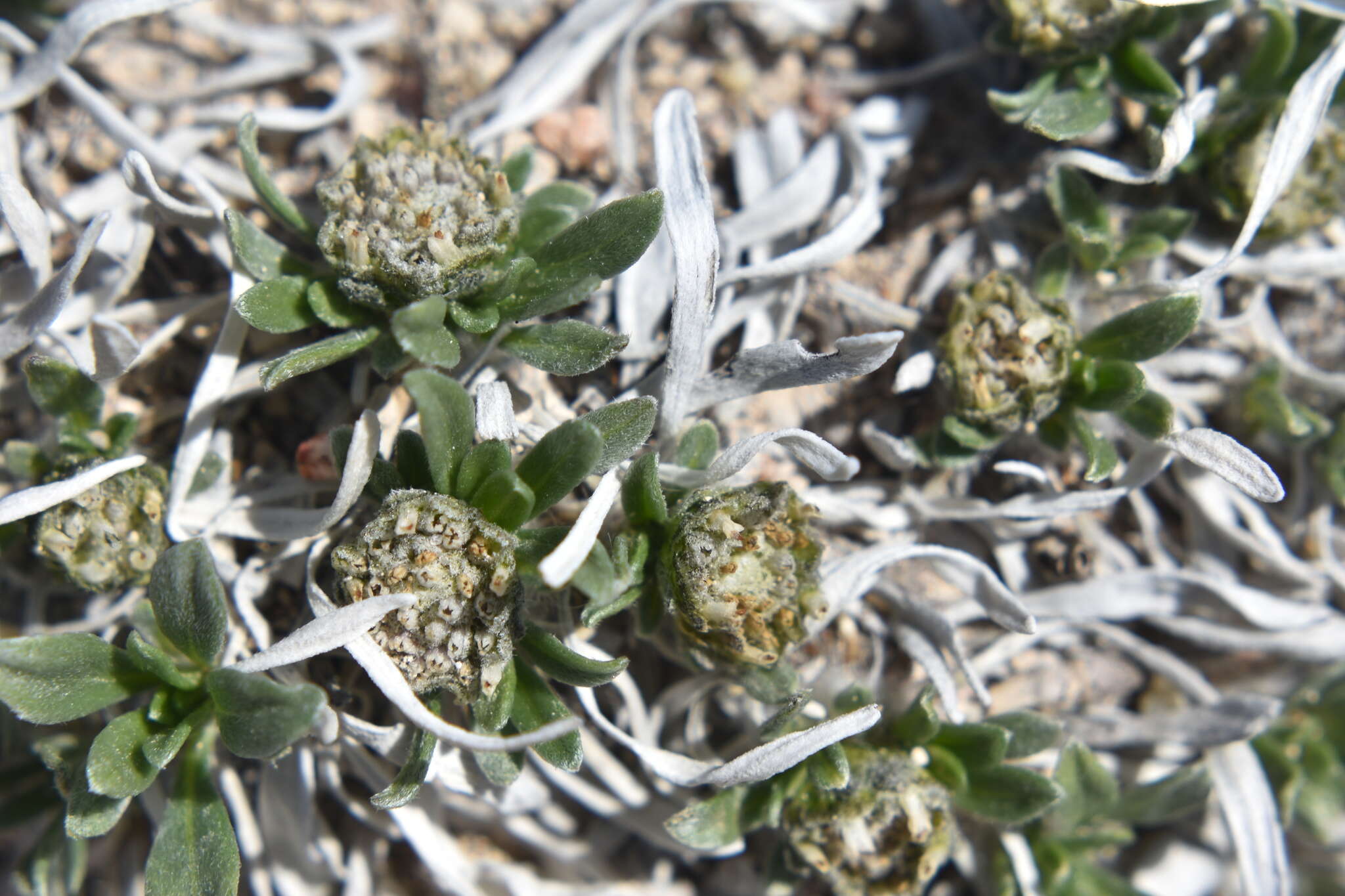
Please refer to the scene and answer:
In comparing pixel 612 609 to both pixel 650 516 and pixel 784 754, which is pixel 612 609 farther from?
pixel 784 754

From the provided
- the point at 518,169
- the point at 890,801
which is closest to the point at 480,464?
the point at 518,169

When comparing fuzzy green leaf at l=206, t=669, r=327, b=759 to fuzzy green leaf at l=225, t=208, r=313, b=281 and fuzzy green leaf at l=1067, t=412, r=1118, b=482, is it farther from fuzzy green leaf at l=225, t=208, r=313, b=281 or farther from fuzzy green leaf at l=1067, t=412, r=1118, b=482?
fuzzy green leaf at l=1067, t=412, r=1118, b=482

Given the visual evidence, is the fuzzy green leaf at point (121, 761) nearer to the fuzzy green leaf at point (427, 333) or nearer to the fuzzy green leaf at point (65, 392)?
the fuzzy green leaf at point (65, 392)

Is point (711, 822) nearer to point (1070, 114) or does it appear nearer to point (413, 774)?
point (413, 774)

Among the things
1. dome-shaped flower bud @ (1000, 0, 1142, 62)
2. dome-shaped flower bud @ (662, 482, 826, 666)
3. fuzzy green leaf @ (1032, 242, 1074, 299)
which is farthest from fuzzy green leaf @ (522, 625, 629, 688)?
dome-shaped flower bud @ (1000, 0, 1142, 62)

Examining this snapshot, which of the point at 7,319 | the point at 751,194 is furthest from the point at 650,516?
the point at 7,319

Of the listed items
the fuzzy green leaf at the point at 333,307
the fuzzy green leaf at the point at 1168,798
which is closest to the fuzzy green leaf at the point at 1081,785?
the fuzzy green leaf at the point at 1168,798
